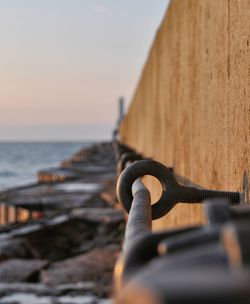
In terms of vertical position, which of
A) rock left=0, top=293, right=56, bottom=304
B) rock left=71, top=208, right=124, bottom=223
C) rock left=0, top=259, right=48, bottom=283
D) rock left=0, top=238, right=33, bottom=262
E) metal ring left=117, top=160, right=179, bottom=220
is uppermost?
metal ring left=117, top=160, right=179, bottom=220

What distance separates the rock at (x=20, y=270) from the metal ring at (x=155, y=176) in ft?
20.9

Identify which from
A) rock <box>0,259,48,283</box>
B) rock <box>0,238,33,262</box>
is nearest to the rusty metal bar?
rock <box>0,259,48,283</box>

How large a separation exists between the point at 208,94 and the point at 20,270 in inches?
235

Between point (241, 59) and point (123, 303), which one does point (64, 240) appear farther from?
point (123, 303)

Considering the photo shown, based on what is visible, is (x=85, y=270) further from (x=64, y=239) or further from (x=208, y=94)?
(x=208, y=94)

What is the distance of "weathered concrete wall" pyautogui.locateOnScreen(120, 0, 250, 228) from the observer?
1.65 metres

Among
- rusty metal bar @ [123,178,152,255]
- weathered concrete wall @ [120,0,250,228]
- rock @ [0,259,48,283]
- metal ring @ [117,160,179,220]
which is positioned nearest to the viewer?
rusty metal bar @ [123,178,152,255]

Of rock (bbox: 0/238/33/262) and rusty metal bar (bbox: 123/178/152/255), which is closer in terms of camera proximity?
rusty metal bar (bbox: 123/178/152/255)

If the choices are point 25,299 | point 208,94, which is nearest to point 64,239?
point 25,299

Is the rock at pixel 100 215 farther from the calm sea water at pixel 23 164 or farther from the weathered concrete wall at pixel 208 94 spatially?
the calm sea water at pixel 23 164

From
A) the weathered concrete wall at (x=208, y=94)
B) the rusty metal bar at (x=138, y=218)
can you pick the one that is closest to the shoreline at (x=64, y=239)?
the rusty metal bar at (x=138, y=218)

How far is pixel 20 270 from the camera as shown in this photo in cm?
773

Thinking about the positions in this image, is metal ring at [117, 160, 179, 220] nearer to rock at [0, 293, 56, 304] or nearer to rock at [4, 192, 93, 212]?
rock at [0, 293, 56, 304]

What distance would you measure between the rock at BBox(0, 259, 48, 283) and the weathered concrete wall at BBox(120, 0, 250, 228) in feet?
12.8
